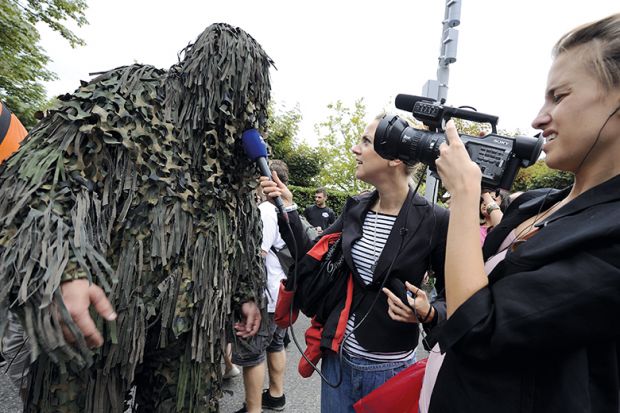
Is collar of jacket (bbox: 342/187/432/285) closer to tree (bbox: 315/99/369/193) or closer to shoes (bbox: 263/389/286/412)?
shoes (bbox: 263/389/286/412)

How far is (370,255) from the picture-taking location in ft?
5.51

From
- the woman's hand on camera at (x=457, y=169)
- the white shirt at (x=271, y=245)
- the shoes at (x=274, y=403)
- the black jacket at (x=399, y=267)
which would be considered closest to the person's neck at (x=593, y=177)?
the woman's hand on camera at (x=457, y=169)

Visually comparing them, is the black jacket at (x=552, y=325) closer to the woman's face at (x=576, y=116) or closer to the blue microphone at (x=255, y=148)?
the woman's face at (x=576, y=116)

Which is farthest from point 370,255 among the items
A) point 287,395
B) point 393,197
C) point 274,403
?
point 287,395

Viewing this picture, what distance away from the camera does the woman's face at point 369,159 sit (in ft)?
5.73

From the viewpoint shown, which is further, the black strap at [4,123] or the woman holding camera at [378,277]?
the black strap at [4,123]

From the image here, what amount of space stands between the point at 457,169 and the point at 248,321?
1179 mm

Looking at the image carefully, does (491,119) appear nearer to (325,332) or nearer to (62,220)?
(325,332)

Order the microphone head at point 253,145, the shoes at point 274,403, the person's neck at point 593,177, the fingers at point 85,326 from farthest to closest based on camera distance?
the shoes at point 274,403
the microphone head at point 253,145
the fingers at point 85,326
the person's neck at point 593,177

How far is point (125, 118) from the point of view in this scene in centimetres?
131

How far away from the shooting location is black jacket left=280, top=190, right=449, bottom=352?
1.60m

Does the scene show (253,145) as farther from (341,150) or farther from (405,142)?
(341,150)

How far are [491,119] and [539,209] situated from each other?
0.34m

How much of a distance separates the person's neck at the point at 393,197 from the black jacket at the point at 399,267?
7cm
